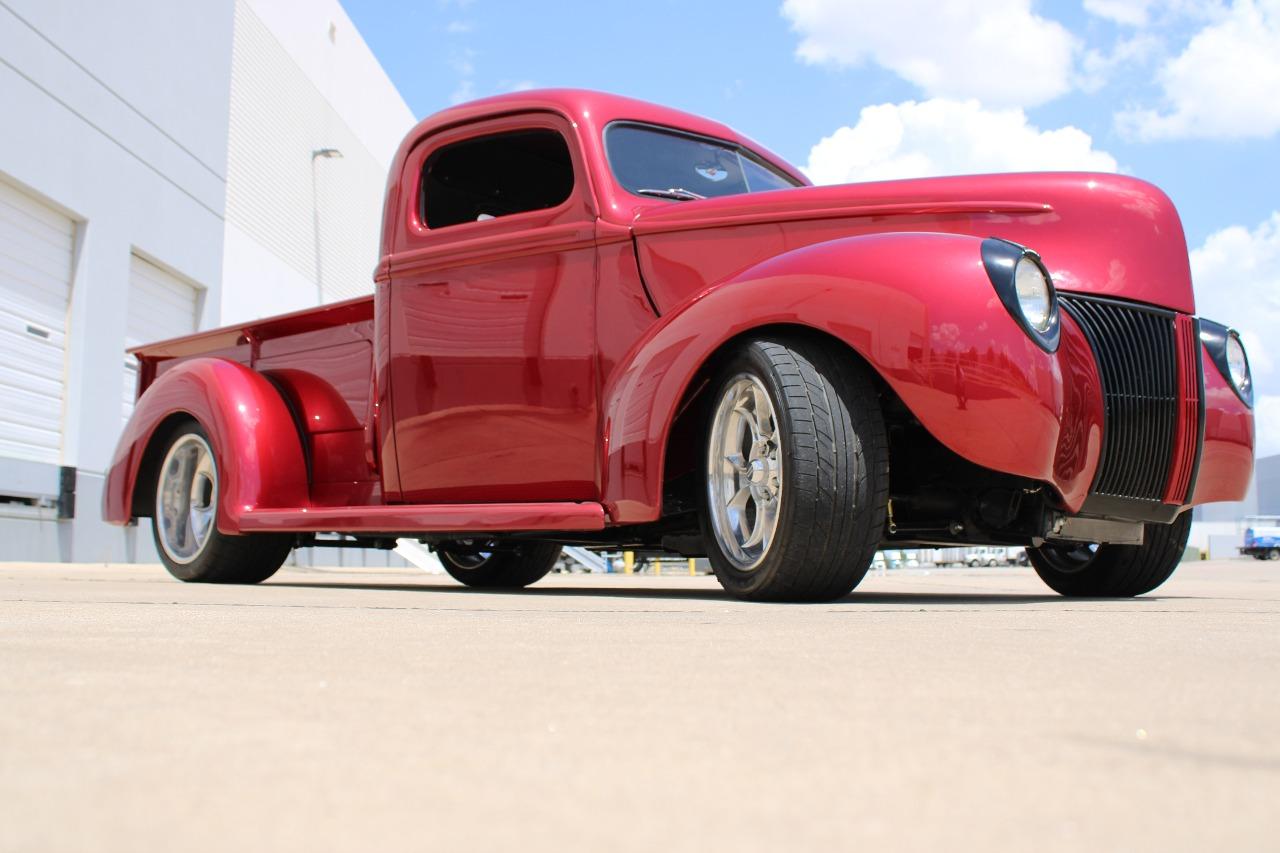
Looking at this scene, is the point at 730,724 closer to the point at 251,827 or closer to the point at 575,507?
the point at 251,827

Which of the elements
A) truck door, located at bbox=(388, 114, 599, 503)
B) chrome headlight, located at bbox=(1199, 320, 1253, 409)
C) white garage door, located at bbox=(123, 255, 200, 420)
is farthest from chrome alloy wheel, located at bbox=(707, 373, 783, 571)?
white garage door, located at bbox=(123, 255, 200, 420)

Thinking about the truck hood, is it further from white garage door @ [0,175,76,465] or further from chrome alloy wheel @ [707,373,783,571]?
white garage door @ [0,175,76,465]

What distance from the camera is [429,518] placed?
15.6 ft

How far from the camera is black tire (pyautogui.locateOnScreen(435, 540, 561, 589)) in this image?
6629mm

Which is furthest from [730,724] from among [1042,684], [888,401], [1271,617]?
[888,401]

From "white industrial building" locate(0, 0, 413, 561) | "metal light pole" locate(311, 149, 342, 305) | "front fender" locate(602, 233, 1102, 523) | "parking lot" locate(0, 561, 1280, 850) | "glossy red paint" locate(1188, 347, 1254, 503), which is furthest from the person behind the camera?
"metal light pole" locate(311, 149, 342, 305)

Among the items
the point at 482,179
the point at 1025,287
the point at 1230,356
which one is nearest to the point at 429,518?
the point at 482,179

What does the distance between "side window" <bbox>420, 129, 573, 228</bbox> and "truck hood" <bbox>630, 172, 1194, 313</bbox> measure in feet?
3.97

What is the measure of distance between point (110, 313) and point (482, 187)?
1178 cm

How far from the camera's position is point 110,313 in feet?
50.9

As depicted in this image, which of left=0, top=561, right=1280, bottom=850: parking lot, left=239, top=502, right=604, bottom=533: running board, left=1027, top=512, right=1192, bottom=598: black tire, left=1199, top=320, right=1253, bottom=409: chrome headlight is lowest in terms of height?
left=0, top=561, right=1280, bottom=850: parking lot

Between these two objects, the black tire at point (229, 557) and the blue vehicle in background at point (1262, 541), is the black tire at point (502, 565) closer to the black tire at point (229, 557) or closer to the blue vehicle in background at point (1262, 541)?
the black tire at point (229, 557)

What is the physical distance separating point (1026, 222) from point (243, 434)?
3.43 meters

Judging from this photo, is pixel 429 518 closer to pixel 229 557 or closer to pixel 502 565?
pixel 229 557
